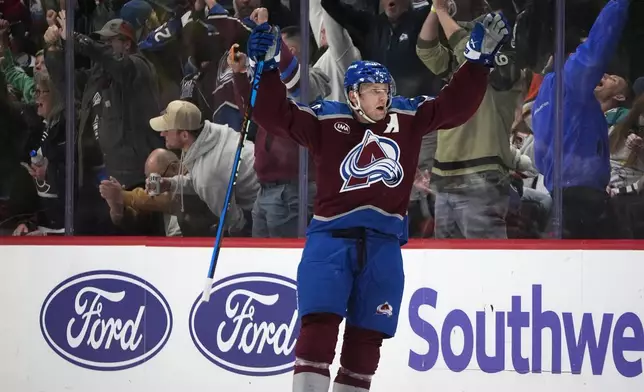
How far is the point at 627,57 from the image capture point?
371 cm

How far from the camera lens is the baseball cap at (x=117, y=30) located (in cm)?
434

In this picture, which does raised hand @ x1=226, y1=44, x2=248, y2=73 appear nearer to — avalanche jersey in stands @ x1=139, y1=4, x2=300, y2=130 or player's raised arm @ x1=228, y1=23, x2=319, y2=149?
avalanche jersey in stands @ x1=139, y1=4, x2=300, y2=130

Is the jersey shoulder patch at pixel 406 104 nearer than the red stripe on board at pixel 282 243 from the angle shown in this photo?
Yes

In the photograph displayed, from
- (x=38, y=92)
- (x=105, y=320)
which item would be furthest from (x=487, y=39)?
(x=38, y=92)

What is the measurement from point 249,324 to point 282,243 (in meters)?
0.36

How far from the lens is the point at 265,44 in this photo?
117 inches

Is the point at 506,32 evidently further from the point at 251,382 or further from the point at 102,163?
the point at 102,163

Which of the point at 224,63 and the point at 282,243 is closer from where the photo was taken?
the point at 282,243

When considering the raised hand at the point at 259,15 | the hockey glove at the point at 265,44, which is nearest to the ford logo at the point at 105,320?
the raised hand at the point at 259,15

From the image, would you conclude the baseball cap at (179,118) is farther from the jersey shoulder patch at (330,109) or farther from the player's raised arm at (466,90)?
the player's raised arm at (466,90)

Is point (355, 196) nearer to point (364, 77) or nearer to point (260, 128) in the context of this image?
point (364, 77)

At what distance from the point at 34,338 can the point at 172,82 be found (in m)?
1.27

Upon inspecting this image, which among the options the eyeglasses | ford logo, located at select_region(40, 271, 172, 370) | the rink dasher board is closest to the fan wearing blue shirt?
the rink dasher board

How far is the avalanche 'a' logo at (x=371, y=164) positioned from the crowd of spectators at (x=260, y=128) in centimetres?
81
